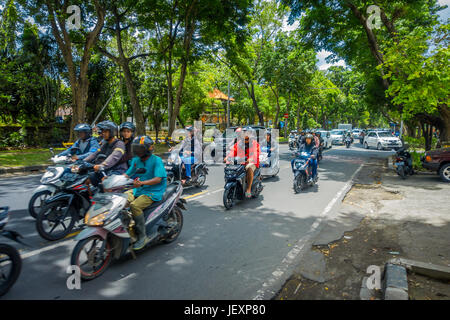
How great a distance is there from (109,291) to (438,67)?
12.7 m

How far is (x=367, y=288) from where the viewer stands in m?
3.54

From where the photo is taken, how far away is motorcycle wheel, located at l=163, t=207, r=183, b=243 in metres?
4.77

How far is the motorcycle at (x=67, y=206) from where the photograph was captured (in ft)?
15.6

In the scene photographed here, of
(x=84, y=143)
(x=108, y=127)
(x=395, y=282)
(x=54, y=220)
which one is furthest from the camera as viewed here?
(x=84, y=143)

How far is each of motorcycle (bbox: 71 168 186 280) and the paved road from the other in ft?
0.64

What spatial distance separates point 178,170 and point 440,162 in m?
9.06

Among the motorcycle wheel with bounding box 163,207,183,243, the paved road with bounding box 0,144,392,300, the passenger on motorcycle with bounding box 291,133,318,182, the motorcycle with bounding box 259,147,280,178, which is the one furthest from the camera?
the motorcycle with bounding box 259,147,280,178

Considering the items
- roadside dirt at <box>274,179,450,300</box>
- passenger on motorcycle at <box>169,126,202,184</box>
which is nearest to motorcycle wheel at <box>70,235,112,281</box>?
roadside dirt at <box>274,179,450,300</box>

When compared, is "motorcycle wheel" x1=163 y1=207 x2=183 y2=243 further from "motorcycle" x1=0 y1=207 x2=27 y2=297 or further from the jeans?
the jeans

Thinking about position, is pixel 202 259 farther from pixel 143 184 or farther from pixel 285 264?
pixel 143 184

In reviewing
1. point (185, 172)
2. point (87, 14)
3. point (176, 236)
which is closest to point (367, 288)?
point (176, 236)

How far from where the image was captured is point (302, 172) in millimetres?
8930

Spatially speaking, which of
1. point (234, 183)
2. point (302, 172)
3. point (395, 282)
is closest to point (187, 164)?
point (234, 183)
